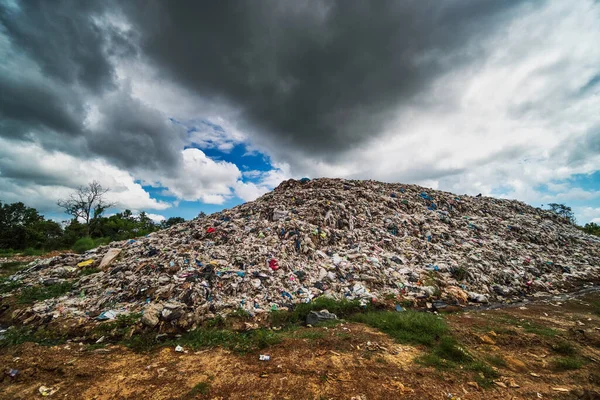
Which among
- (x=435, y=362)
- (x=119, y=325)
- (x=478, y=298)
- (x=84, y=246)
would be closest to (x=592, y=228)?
(x=478, y=298)

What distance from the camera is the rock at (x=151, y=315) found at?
4.44m

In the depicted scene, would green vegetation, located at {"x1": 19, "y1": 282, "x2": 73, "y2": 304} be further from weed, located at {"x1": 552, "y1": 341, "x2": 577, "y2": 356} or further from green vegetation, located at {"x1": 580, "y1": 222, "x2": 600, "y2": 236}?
green vegetation, located at {"x1": 580, "y1": 222, "x2": 600, "y2": 236}

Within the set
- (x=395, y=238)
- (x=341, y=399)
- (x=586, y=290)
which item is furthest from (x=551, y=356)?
(x=586, y=290)

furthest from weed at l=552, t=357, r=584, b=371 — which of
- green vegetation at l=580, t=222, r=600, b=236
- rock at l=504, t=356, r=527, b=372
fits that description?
green vegetation at l=580, t=222, r=600, b=236

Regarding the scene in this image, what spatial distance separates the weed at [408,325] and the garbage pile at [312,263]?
0.81 m

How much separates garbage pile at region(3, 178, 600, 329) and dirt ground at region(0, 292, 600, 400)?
3.96ft

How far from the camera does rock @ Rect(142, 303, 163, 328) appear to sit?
444 cm

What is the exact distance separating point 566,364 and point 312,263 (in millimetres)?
5089

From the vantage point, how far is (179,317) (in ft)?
15.2

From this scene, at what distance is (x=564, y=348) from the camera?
3.72m

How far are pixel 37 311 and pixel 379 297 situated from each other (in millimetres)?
7645

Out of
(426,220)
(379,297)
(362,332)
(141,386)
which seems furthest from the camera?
(426,220)

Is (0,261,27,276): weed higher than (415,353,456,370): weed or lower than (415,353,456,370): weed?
higher

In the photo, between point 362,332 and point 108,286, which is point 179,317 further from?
point 362,332
